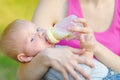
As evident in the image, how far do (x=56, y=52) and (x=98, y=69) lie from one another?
0.62ft

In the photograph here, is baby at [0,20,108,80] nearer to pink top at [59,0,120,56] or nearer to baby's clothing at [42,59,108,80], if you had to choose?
baby's clothing at [42,59,108,80]

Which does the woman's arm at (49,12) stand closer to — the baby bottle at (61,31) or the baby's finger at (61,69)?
the baby bottle at (61,31)

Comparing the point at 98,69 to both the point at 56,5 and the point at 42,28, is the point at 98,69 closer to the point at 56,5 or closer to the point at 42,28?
the point at 42,28

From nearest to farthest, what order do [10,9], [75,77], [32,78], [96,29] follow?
[75,77] < [32,78] < [96,29] < [10,9]

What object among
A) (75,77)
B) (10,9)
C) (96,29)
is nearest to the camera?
(75,77)

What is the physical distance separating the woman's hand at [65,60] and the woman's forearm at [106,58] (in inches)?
6.1

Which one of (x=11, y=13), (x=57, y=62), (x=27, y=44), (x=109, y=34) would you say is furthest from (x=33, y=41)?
(x=11, y=13)

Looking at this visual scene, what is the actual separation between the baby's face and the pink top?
0.73ft

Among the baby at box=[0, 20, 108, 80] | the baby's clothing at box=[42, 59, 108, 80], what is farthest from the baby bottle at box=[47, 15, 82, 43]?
the baby's clothing at box=[42, 59, 108, 80]

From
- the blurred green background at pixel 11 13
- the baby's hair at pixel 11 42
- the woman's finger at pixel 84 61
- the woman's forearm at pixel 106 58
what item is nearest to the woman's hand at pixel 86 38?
the woman's finger at pixel 84 61

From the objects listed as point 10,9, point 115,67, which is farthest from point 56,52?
point 10,9

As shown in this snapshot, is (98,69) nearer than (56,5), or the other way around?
(98,69)

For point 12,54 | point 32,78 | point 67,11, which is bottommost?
point 32,78

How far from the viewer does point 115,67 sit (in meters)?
1.94
